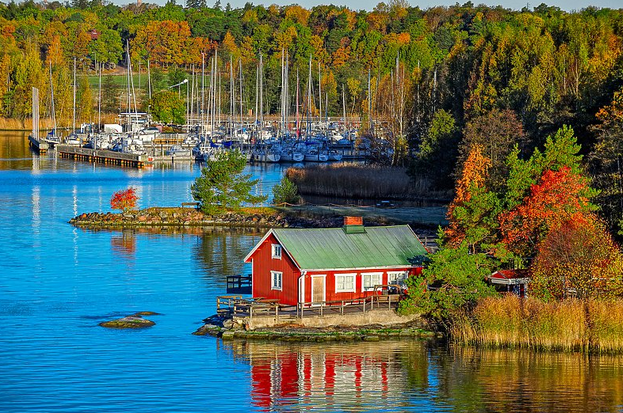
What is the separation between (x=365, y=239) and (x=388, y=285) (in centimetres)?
277

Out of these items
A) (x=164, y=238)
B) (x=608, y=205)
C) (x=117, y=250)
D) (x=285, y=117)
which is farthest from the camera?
(x=285, y=117)

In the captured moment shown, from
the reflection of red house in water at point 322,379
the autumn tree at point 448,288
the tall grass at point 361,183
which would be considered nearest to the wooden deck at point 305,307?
the autumn tree at point 448,288

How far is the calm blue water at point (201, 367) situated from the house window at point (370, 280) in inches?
153

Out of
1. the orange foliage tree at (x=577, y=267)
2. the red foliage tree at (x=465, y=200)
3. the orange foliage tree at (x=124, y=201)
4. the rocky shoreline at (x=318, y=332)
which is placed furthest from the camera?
the orange foliage tree at (x=124, y=201)

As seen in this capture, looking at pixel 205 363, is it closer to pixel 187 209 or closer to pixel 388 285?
pixel 388 285

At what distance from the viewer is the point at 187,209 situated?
90750 mm

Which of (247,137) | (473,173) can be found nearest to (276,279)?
(473,173)

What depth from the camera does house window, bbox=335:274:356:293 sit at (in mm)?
50531

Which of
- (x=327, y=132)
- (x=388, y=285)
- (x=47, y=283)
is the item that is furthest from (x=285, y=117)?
(x=388, y=285)

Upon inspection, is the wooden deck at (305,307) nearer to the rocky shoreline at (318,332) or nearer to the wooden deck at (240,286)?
the rocky shoreline at (318,332)

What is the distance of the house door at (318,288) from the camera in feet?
164

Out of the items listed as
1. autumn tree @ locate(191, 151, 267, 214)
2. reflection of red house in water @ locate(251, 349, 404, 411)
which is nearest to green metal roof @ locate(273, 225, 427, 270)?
reflection of red house in water @ locate(251, 349, 404, 411)

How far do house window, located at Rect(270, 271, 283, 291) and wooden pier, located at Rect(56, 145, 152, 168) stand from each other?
92.7 meters

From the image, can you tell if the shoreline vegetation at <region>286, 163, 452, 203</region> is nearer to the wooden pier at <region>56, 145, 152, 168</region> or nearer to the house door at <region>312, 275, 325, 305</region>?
the wooden pier at <region>56, 145, 152, 168</region>
